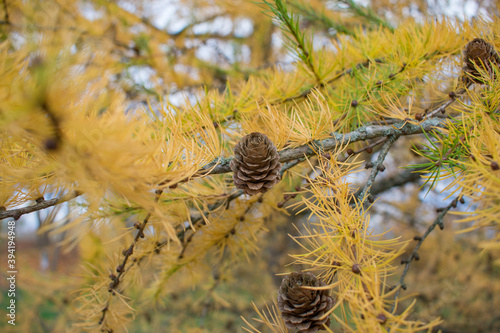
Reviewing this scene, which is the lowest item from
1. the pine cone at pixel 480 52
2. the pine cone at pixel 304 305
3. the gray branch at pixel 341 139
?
the pine cone at pixel 304 305

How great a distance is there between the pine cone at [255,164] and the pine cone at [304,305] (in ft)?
0.43

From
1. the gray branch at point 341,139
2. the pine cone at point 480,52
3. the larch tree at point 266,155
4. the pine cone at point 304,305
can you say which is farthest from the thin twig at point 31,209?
the pine cone at point 480,52

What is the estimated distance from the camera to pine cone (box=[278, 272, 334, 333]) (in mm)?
350

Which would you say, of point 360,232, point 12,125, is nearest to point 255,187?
point 360,232

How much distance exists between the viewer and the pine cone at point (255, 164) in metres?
0.36

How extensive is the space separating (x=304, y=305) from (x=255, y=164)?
0.61ft

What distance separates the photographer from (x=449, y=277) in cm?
171

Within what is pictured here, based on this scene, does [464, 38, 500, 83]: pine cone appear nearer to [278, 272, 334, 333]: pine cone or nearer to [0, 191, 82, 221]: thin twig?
[278, 272, 334, 333]: pine cone

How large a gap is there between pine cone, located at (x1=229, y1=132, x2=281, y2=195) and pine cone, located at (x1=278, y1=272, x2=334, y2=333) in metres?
0.13

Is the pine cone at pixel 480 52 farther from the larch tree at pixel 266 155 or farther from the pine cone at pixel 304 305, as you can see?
the pine cone at pixel 304 305

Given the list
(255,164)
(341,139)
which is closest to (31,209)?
(255,164)

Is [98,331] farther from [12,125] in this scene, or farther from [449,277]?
[449,277]


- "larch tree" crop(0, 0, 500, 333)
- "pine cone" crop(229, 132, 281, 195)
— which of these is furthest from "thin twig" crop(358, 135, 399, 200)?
"pine cone" crop(229, 132, 281, 195)

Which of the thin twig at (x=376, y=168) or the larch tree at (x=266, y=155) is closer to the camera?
the larch tree at (x=266, y=155)
